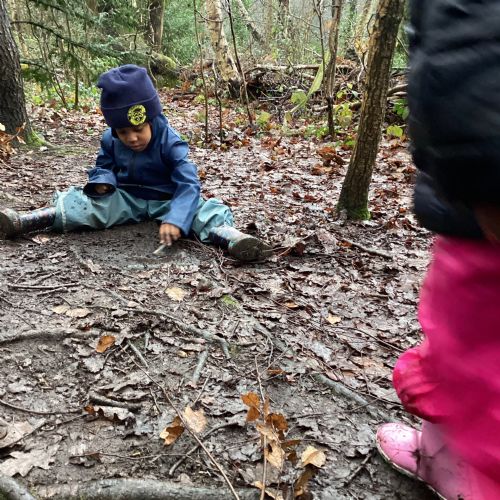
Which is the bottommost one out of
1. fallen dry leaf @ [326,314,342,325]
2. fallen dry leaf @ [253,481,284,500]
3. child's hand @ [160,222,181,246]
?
fallen dry leaf @ [326,314,342,325]

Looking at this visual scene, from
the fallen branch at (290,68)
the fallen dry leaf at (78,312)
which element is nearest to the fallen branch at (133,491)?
the fallen dry leaf at (78,312)

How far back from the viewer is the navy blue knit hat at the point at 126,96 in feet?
11.2

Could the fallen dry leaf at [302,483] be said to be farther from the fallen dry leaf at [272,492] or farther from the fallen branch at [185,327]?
the fallen branch at [185,327]

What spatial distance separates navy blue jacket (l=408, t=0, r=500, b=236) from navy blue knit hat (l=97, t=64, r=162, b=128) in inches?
115

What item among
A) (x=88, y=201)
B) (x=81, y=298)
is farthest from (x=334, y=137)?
(x=81, y=298)

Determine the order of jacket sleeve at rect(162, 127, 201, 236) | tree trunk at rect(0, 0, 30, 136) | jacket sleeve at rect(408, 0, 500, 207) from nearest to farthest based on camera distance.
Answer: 1. jacket sleeve at rect(408, 0, 500, 207)
2. jacket sleeve at rect(162, 127, 201, 236)
3. tree trunk at rect(0, 0, 30, 136)

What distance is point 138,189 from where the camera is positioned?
3.96 metres

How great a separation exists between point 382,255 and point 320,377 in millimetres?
1622

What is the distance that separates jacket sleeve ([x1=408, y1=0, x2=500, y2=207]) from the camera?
694 millimetres

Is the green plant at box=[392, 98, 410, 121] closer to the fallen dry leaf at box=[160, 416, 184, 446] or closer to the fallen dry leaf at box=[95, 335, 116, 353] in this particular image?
the fallen dry leaf at box=[95, 335, 116, 353]

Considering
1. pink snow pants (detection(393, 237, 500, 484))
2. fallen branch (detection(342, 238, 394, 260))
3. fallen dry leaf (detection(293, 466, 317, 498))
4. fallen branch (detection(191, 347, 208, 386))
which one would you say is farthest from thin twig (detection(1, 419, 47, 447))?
fallen branch (detection(342, 238, 394, 260))

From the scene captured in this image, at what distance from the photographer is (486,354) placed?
1.00m

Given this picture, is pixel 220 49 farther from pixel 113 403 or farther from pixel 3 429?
pixel 3 429

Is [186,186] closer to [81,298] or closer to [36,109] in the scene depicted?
[81,298]
